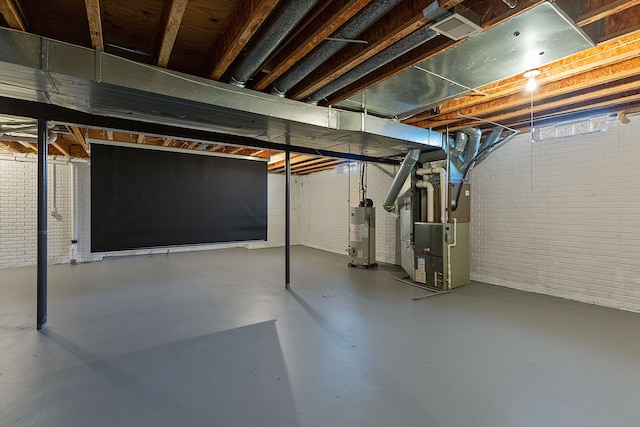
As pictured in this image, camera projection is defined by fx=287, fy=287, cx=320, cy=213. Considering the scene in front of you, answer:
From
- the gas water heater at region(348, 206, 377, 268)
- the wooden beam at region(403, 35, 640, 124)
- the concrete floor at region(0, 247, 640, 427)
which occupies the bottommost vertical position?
the concrete floor at region(0, 247, 640, 427)

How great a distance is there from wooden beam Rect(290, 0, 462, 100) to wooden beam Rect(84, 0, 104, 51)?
5.03ft

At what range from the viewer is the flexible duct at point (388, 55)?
6.21 feet

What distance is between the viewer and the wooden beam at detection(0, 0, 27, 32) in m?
1.59

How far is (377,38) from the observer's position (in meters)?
1.99

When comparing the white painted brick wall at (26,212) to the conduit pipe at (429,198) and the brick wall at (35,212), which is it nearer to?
the brick wall at (35,212)

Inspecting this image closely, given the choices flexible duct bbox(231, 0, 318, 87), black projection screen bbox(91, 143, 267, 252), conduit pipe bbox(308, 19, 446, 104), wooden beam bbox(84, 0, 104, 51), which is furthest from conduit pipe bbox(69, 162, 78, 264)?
conduit pipe bbox(308, 19, 446, 104)

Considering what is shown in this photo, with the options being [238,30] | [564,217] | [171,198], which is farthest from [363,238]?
[238,30]

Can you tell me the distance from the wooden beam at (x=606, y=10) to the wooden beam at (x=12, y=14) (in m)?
3.34

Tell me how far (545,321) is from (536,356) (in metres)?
0.98

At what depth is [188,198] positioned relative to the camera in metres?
3.96

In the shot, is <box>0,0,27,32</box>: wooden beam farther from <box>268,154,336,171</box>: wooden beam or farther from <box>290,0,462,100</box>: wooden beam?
<box>268,154,336,171</box>: wooden beam

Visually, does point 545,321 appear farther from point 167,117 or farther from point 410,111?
point 167,117

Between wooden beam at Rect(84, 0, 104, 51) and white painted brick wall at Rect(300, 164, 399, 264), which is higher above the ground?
wooden beam at Rect(84, 0, 104, 51)

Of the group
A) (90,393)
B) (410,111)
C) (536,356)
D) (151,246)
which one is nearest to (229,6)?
(410,111)
